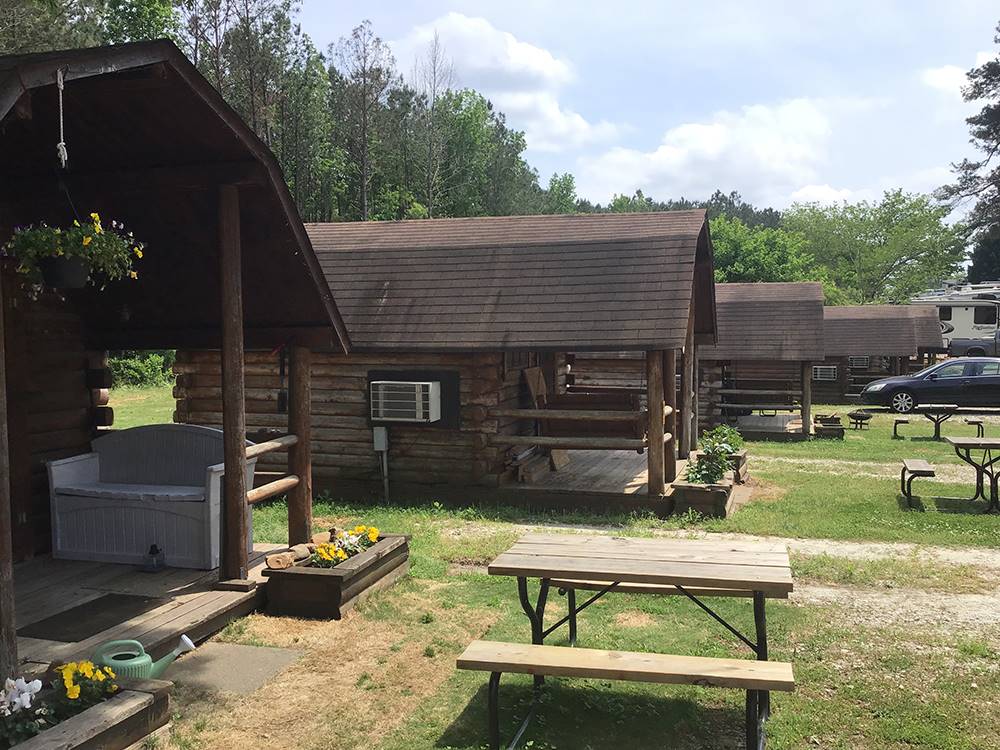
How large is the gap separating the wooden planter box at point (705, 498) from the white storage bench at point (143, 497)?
6281 mm

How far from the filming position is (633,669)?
4.51 meters

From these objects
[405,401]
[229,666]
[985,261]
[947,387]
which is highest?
[985,261]

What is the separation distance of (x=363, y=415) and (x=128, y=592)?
657 centimetres

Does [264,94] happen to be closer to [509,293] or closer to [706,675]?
[509,293]

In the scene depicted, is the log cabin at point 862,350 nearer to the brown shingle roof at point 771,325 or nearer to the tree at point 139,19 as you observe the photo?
the brown shingle roof at point 771,325

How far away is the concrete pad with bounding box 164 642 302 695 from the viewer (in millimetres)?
5688

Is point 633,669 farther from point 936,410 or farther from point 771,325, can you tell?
point 936,410

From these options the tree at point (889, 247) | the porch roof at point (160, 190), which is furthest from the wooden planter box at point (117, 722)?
the tree at point (889, 247)

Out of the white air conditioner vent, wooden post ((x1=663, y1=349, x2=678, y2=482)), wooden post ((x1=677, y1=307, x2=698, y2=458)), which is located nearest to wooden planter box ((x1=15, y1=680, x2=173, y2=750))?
wooden post ((x1=663, y1=349, x2=678, y2=482))

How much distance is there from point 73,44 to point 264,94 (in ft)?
23.1

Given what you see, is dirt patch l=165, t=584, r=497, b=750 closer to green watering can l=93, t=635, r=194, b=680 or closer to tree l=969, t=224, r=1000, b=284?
green watering can l=93, t=635, r=194, b=680

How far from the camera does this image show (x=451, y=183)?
174 ft

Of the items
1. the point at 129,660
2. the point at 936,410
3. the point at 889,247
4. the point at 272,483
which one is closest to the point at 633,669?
the point at 129,660

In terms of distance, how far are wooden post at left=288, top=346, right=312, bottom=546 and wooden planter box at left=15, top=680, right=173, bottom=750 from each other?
3421 mm
